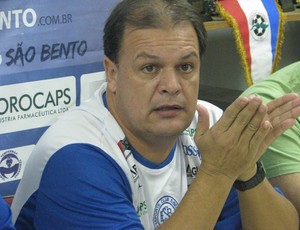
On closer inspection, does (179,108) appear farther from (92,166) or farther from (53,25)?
(53,25)

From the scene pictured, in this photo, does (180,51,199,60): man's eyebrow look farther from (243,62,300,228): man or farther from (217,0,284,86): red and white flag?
(217,0,284,86): red and white flag

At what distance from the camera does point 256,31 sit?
2703 mm

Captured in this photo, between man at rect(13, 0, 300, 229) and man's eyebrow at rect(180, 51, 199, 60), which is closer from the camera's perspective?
man at rect(13, 0, 300, 229)

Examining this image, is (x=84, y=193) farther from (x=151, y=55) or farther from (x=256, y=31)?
(x=256, y=31)

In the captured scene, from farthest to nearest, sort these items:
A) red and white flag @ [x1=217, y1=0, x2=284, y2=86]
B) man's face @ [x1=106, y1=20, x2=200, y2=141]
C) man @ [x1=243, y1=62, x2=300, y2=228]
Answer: red and white flag @ [x1=217, y1=0, x2=284, y2=86], man @ [x1=243, y1=62, x2=300, y2=228], man's face @ [x1=106, y1=20, x2=200, y2=141]

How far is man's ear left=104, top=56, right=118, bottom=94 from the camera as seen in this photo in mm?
1413

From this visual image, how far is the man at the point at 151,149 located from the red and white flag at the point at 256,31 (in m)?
1.29

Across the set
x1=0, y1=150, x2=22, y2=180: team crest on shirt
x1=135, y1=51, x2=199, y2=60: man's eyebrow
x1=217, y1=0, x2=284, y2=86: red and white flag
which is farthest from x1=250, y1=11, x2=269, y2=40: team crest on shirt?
x1=135, y1=51, x2=199, y2=60: man's eyebrow

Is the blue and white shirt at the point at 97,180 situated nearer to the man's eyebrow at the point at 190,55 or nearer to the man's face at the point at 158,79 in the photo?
the man's face at the point at 158,79

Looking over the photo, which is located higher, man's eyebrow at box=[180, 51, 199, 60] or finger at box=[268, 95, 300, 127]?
man's eyebrow at box=[180, 51, 199, 60]

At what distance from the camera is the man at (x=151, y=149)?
1.24m

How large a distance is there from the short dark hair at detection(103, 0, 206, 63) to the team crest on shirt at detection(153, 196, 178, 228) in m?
0.35

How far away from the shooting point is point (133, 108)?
1.35 meters

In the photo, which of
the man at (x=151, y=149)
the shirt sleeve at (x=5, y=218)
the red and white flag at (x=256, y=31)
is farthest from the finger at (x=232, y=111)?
the red and white flag at (x=256, y=31)
